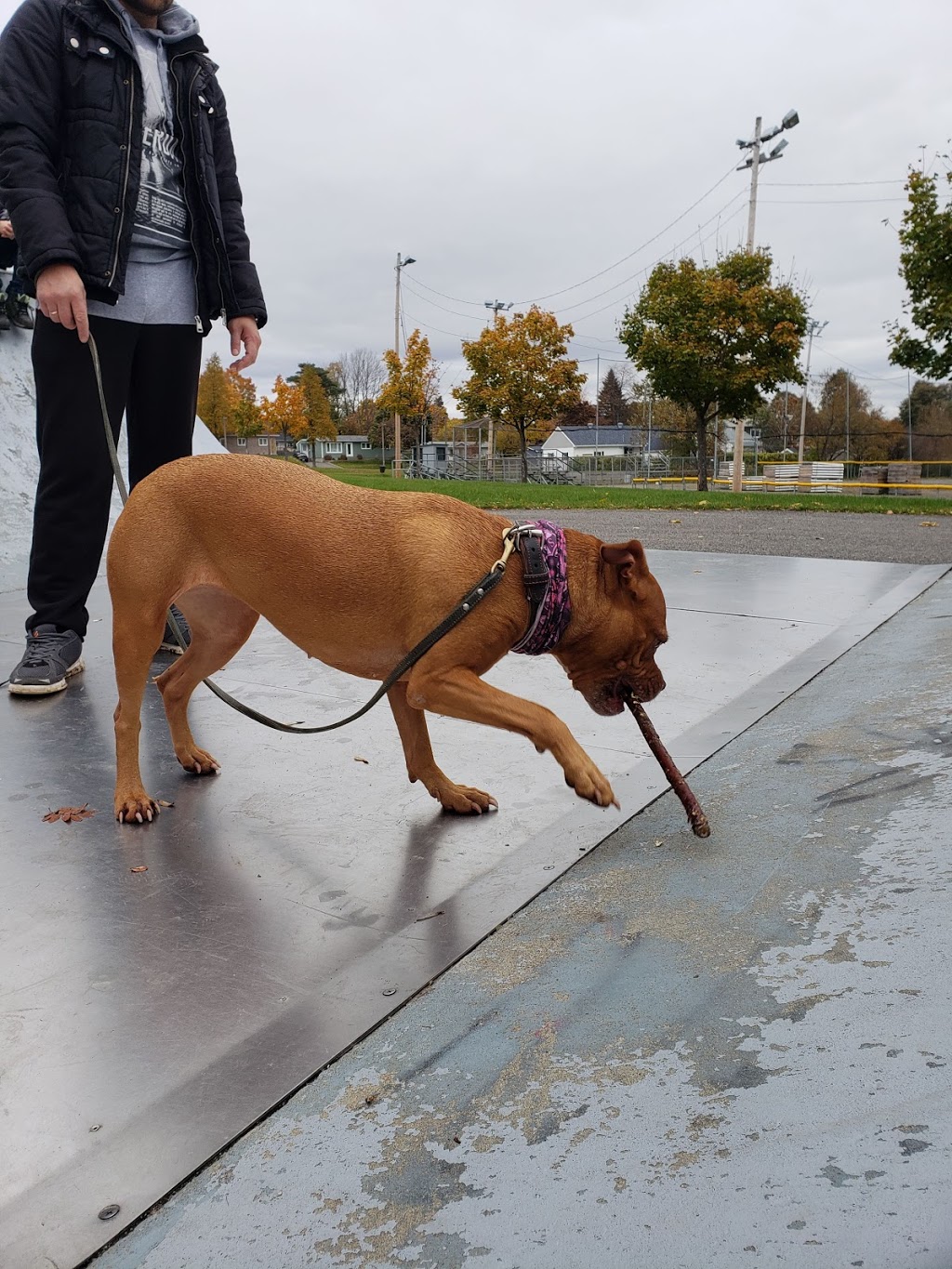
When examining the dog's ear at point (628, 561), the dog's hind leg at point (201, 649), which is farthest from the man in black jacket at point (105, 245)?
the dog's ear at point (628, 561)

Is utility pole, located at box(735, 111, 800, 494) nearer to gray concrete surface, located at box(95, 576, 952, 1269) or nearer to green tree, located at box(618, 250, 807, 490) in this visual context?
green tree, located at box(618, 250, 807, 490)

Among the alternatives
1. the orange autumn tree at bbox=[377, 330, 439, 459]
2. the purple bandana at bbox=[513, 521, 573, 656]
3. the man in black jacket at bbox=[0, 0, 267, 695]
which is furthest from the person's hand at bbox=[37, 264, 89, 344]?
the orange autumn tree at bbox=[377, 330, 439, 459]

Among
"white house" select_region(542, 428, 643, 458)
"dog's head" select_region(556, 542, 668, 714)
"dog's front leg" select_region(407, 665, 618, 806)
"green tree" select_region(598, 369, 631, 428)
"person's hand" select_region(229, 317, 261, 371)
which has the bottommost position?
"dog's front leg" select_region(407, 665, 618, 806)

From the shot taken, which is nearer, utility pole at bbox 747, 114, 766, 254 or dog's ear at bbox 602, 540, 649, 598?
dog's ear at bbox 602, 540, 649, 598

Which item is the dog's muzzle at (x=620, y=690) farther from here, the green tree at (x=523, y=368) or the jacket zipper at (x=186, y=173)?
the green tree at (x=523, y=368)

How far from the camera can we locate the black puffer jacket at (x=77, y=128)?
3.24 metres

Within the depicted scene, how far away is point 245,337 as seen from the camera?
385cm

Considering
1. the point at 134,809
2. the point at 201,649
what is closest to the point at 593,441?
the point at 201,649

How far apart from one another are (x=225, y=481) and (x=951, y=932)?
1999 millimetres

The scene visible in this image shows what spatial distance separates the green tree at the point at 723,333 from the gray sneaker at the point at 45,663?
96.6 feet

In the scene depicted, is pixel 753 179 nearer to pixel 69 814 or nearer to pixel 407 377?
pixel 407 377

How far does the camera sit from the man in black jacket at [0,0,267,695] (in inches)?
128

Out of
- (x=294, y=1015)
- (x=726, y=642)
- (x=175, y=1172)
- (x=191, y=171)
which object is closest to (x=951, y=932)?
(x=294, y=1015)

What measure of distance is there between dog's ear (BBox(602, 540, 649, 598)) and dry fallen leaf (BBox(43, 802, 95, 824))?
1531mm
